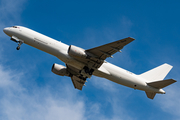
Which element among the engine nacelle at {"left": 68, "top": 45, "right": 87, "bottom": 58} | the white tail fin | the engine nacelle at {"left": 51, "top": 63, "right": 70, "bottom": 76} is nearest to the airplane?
the engine nacelle at {"left": 68, "top": 45, "right": 87, "bottom": 58}

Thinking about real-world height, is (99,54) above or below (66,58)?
above

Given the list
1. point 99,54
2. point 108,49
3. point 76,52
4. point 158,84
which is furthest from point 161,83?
point 76,52

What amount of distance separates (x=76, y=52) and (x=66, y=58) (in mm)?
2206

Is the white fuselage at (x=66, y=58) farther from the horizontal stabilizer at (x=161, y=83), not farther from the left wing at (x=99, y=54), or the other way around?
the left wing at (x=99, y=54)

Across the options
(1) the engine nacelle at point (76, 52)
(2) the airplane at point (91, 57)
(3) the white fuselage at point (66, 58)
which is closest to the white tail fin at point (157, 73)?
(2) the airplane at point (91, 57)

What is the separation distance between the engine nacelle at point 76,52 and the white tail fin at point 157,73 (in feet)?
40.0

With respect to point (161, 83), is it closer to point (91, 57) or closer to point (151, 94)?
point (151, 94)

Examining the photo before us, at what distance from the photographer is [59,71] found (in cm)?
3700

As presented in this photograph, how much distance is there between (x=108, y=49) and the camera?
29391 mm

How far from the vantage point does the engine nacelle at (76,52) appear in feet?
96.2

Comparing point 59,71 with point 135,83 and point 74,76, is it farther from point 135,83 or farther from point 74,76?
point 135,83

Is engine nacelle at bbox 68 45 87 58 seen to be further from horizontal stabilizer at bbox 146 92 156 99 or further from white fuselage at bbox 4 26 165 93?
horizontal stabilizer at bbox 146 92 156 99

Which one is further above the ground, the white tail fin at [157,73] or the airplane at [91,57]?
the white tail fin at [157,73]

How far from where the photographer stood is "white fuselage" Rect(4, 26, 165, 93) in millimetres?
30953
